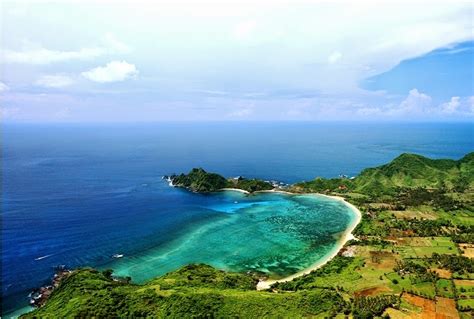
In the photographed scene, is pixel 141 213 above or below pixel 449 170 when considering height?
below

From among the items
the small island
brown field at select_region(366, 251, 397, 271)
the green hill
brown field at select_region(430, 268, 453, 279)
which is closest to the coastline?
brown field at select_region(366, 251, 397, 271)

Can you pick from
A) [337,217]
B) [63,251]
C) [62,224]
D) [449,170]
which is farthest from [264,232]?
[449,170]

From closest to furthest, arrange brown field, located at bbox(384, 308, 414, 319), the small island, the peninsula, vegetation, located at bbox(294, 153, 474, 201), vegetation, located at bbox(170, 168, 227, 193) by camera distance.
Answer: the peninsula < brown field, located at bbox(384, 308, 414, 319) < vegetation, located at bbox(294, 153, 474, 201) < the small island < vegetation, located at bbox(170, 168, 227, 193)

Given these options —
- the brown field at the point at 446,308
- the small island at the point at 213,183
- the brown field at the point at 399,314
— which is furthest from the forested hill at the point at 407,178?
the brown field at the point at 399,314

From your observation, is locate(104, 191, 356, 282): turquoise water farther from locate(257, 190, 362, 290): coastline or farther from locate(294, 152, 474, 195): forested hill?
locate(294, 152, 474, 195): forested hill

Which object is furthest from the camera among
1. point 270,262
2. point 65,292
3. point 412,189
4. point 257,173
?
point 257,173

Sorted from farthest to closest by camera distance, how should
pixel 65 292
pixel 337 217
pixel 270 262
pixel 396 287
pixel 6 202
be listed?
pixel 6 202
pixel 337 217
pixel 270 262
pixel 396 287
pixel 65 292

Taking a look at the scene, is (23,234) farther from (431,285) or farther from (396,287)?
(431,285)

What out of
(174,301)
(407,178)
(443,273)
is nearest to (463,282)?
(443,273)
